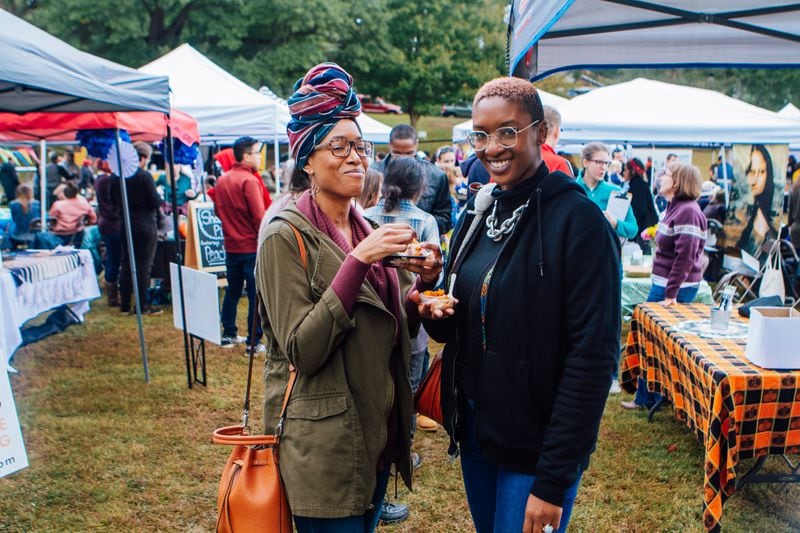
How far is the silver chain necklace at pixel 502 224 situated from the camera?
1.84 meters

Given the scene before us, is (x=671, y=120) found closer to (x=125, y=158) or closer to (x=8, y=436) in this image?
(x=125, y=158)

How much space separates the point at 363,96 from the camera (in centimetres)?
3541

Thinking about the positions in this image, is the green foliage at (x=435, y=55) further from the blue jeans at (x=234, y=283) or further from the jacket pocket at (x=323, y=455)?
the jacket pocket at (x=323, y=455)

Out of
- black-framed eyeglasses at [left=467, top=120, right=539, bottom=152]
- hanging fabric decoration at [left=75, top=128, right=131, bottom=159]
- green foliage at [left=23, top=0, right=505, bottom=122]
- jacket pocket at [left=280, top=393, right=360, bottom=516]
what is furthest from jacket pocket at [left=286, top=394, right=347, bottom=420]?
green foliage at [left=23, top=0, right=505, bottom=122]

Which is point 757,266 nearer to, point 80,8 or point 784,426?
point 784,426

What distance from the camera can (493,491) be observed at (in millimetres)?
2031

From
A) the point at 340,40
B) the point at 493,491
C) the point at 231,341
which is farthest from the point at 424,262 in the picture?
the point at 340,40

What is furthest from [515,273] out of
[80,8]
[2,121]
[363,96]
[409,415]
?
[363,96]

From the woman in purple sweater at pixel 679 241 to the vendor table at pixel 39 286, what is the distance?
17.8ft

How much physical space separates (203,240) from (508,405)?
763 cm

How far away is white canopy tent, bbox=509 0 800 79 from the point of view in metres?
3.28

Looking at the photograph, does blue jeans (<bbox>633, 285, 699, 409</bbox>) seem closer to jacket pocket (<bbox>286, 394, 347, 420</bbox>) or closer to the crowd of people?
the crowd of people

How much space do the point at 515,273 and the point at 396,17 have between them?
35514mm

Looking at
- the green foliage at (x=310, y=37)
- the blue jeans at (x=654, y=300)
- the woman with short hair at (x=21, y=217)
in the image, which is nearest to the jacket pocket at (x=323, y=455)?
the blue jeans at (x=654, y=300)
